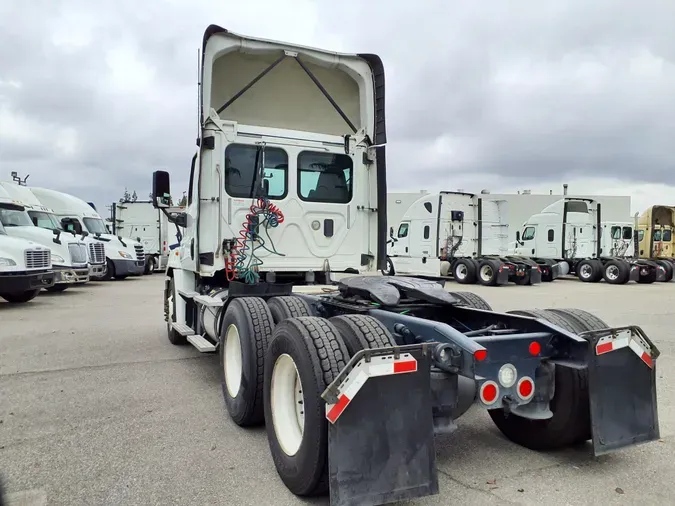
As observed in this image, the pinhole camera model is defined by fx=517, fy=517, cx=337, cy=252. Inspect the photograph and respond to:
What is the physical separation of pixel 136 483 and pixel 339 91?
5.01 metres

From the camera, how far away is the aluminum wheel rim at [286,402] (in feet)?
10.9

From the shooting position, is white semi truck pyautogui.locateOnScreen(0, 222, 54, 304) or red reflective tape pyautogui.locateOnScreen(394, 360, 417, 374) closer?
red reflective tape pyautogui.locateOnScreen(394, 360, 417, 374)

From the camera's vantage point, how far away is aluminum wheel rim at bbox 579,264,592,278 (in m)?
22.0

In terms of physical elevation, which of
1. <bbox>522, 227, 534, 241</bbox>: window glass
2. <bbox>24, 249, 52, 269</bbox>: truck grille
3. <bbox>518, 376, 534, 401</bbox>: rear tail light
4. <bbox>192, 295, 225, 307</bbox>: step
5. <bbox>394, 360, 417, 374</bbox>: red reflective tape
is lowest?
<bbox>518, 376, 534, 401</bbox>: rear tail light

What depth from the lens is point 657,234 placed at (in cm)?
2698

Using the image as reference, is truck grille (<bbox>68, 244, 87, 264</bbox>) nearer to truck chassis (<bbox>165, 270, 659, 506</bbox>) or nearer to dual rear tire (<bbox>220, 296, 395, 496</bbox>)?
dual rear tire (<bbox>220, 296, 395, 496</bbox>)

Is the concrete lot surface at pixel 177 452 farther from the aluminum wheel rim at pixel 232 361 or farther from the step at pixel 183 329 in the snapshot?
the step at pixel 183 329

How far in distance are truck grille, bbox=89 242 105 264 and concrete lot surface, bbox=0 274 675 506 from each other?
35.8ft

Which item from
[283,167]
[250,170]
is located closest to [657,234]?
[283,167]

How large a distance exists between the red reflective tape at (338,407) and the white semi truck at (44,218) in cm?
1488

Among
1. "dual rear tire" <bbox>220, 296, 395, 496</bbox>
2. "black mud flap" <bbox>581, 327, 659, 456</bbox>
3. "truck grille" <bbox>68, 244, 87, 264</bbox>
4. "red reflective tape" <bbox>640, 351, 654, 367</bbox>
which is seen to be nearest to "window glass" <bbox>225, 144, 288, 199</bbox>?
"dual rear tire" <bbox>220, 296, 395, 496</bbox>

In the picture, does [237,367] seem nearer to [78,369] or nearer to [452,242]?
[78,369]

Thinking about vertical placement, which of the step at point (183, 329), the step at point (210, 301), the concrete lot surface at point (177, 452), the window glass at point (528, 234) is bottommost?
the concrete lot surface at point (177, 452)

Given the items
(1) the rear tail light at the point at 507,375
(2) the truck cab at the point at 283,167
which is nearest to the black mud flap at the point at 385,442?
(1) the rear tail light at the point at 507,375
